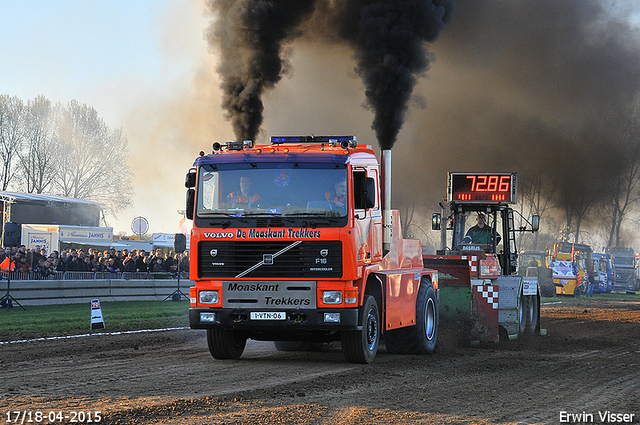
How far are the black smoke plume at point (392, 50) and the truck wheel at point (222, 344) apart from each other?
853cm

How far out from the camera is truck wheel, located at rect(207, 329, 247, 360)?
11.1 metres

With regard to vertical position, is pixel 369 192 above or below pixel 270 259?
above

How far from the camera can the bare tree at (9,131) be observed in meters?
47.2

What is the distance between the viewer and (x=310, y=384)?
8.76 m

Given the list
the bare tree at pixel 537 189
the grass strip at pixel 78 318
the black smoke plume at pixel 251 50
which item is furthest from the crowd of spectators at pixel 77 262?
the bare tree at pixel 537 189

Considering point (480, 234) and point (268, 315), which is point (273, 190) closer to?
point (268, 315)

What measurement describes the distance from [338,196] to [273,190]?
890mm

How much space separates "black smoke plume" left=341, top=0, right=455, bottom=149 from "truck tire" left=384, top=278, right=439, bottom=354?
6360 mm

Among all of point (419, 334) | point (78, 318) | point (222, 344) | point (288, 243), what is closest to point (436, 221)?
point (419, 334)

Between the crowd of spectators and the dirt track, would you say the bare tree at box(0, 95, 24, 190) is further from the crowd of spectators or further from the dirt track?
the dirt track

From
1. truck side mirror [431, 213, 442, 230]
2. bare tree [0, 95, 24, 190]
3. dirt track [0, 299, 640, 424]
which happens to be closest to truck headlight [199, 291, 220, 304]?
dirt track [0, 299, 640, 424]

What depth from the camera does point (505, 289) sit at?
49.1ft

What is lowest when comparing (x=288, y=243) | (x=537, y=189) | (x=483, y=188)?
(x=288, y=243)

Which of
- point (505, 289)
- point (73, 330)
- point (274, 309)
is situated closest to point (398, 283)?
point (274, 309)
